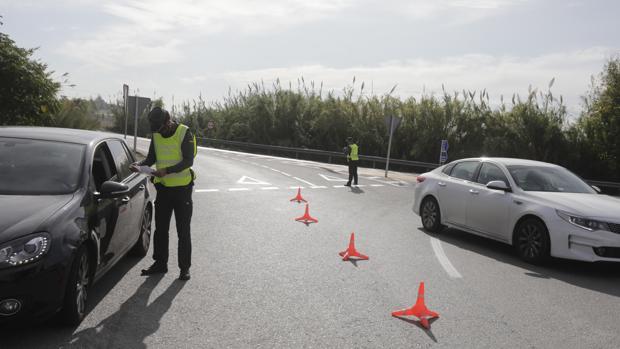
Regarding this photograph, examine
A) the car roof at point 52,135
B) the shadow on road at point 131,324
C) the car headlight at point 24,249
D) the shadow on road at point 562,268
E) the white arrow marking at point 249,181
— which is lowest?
the white arrow marking at point 249,181

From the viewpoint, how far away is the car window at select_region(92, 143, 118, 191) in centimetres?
586

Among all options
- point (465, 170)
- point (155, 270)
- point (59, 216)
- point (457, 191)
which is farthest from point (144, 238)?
point (465, 170)

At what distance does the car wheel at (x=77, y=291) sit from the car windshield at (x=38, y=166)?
2.35 feet

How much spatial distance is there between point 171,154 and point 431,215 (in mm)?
6109

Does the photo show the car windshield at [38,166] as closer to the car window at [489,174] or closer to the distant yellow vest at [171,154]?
the distant yellow vest at [171,154]

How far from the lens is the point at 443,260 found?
861cm

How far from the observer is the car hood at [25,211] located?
4340 millimetres

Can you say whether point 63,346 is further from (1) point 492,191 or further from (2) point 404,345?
(1) point 492,191

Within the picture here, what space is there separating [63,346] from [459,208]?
741 centimetres

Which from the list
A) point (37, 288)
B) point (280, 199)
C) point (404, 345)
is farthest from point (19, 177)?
point (280, 199)

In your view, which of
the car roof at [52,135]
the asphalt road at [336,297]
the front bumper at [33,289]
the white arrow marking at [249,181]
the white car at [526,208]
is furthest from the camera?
the white arrow marking at [249,181]

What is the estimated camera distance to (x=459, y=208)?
1041 centimetres

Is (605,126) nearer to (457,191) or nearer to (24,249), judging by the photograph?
(457,191)

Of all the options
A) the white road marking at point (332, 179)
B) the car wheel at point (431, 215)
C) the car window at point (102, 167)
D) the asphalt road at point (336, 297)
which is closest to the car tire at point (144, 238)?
the asphalt road at point (336, 297)
